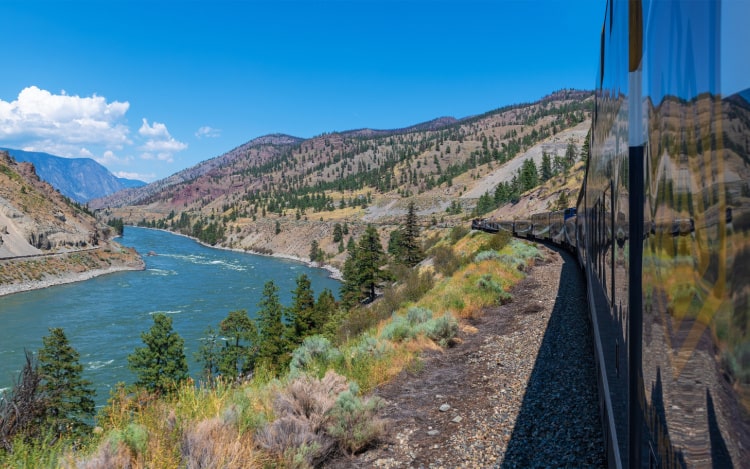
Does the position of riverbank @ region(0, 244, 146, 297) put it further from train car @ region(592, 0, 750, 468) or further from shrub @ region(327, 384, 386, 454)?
train car @ region(592, 0, 750, 468)

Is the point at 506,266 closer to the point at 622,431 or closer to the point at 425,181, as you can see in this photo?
the point at 622,431

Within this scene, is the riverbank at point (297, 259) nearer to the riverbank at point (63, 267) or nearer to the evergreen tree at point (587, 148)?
the riverbank at point (63, 267)

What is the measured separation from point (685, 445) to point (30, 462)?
5.59m

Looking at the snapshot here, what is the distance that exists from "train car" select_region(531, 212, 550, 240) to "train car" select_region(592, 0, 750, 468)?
104 feet

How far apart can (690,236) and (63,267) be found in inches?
3762

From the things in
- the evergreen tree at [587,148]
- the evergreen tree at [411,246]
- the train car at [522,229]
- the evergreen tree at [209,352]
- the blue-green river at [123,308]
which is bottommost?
the evergreen tree at [209,352]

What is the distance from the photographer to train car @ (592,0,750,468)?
0.94 metres

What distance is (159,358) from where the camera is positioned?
1270 inches

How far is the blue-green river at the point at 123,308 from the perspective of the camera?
36219mm

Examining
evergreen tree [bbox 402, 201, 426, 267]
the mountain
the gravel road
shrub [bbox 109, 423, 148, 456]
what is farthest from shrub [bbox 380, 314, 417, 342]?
the mountain

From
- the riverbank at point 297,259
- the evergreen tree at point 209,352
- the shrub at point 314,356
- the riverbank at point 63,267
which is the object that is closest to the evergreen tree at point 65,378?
the evergreen tree at point 209,352

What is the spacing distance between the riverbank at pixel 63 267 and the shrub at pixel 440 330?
76.6 meters

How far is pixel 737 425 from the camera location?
0.97 m

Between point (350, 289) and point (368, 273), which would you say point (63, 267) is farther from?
point (368, 273)
